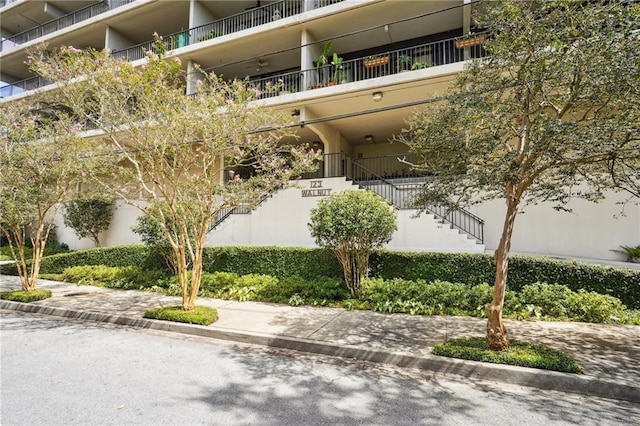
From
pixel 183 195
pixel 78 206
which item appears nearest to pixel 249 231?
pixel 183 195

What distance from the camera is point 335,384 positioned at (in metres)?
4.08

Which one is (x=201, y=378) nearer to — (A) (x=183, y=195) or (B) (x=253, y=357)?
(B) (x=253, y=357)

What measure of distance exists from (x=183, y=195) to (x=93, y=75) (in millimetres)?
2674

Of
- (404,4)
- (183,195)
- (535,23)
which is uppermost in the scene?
(404,4)

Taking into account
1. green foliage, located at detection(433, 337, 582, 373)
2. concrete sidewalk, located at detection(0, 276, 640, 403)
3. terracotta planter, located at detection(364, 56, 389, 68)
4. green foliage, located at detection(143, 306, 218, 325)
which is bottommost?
concrete sidewalk, located at detection(0, 276, 640, 403)

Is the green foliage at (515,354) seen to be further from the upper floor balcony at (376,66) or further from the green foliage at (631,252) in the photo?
the upper floor balcony at (376,66)

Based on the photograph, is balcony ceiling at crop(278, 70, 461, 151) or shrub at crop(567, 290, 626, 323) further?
balcony ceiling at crop(278, 70, 461, 151)

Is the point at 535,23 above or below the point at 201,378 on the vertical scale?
above

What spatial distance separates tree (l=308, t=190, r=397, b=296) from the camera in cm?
760

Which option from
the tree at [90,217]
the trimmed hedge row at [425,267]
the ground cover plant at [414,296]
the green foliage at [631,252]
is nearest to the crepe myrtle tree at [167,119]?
the ground cover plant at [414,296]

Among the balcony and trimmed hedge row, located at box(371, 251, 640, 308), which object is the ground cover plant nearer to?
trimmed hedge row, located at box(371, 251, 640, 308)

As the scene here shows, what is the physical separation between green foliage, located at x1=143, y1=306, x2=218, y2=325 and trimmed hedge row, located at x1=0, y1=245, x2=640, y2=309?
2.98 meters

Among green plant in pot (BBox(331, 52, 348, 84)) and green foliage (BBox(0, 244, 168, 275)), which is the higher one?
green plant in pot (BBox(331, 52, 348, 84))

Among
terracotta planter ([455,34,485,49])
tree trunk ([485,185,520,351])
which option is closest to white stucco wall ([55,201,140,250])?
terracotta planter ([455,34,485,49])
